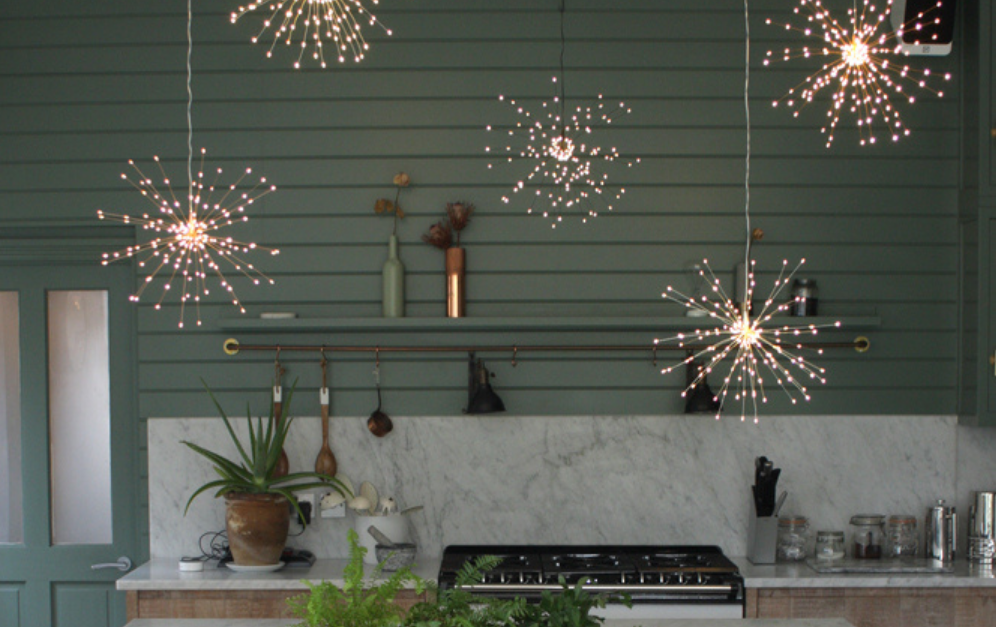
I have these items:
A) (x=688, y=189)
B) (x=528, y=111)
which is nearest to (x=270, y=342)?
(x=528, y=111)

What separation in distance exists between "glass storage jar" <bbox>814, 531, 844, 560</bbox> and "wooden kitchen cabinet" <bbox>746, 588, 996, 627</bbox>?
1.01 feet

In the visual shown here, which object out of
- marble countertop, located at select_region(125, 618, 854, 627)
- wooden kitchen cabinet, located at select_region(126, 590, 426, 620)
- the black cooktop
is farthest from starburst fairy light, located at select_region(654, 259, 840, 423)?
wooden kitchen cabinet, located at select_region(126, 590, 426, 620)

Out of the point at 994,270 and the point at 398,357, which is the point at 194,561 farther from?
the point at 994,270

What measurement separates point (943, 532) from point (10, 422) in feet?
13.5

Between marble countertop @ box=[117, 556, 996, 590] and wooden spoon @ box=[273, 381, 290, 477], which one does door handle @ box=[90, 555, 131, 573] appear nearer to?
marble countertop @ box=[117, 556, 996, 590]

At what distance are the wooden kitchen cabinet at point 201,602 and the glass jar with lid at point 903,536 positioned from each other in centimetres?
202

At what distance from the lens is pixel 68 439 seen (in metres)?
4.28

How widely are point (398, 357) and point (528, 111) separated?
48.4 inches

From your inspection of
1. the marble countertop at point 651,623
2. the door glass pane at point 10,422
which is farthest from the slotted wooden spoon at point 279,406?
the marble countertop at point 651,623

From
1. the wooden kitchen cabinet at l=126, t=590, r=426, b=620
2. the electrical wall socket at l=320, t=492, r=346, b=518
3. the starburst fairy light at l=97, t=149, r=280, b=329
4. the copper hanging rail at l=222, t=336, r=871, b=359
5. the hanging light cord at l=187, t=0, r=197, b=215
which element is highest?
the hanging light cord at l=187, t=0, r=197, b=215

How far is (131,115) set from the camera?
13.6ft

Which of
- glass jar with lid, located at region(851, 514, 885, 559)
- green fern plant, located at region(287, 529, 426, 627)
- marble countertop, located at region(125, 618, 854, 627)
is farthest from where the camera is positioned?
glass jar with lid, located at region(851, 514, 885, 559)

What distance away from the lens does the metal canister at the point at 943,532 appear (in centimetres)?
389

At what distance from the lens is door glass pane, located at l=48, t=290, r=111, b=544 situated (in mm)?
4258
